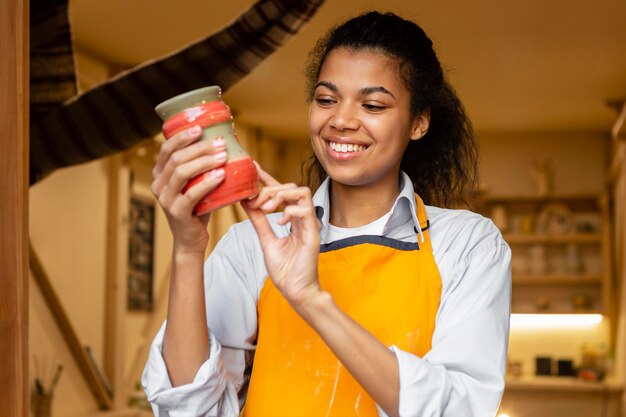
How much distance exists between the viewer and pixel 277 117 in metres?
7.14

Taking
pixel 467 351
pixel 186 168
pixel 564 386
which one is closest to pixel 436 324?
pixel 467 351

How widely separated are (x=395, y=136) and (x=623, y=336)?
19.5 ft

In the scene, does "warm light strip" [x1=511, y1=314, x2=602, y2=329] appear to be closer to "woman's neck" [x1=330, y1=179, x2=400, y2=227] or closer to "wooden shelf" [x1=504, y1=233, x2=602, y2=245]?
"wooden shelf" [x1=504, y1=233, x2=602, y2=245]

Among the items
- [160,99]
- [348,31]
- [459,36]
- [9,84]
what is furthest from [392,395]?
[459,36]

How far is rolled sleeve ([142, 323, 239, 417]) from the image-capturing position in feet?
4.00

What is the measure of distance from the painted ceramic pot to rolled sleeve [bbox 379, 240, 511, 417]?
0.98 ft

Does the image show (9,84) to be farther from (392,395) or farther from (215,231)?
(215,231)

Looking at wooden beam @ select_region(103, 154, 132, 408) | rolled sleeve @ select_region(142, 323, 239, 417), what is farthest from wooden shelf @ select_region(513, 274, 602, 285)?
rolled sleeve @ select_region(142, 323, 239, 417)

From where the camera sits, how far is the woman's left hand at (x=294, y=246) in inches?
43.6

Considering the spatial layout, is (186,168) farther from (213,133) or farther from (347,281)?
(347,281)

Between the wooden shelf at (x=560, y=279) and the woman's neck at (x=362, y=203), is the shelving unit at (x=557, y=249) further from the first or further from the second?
the woman's neck at (x=362, y=203)

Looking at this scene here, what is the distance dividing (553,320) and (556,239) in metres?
0.77

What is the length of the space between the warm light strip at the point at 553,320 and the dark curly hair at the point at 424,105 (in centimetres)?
625

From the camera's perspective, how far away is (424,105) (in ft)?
4.90
